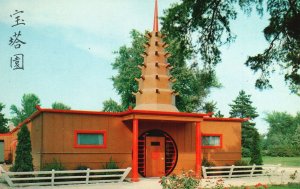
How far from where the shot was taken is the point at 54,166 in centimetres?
1906

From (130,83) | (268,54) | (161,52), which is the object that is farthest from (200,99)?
(268,54)

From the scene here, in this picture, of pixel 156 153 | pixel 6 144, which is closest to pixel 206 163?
pixel 156 153

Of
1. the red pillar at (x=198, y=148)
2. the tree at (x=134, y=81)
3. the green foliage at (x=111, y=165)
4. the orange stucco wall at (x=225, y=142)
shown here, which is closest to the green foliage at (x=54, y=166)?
the green foliage at (x=111, y=165)

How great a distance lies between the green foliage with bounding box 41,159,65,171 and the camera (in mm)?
18938

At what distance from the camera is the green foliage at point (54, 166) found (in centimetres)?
1894

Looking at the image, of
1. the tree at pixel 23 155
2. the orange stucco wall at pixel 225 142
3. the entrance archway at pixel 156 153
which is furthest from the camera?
the orange stucco wall at pixel 225 142

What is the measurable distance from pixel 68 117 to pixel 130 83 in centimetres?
2573

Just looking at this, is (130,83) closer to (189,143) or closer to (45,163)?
(189,143)

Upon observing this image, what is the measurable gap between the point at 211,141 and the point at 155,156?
164 inches

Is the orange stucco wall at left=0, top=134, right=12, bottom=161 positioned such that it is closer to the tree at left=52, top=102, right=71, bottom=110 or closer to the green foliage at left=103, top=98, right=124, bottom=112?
the green foliage at left=103, top=98, right=124, bottom=112

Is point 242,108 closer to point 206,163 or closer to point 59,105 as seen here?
point 206,163

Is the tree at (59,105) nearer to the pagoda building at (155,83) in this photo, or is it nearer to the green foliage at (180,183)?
the pagoda building at (155,83)

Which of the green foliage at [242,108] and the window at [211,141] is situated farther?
the green foliage at [242,108]

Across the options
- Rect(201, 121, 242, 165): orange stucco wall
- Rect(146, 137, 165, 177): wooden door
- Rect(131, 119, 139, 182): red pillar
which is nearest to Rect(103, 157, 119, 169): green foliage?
Rect(131, 119, 139, 182): red pillar
